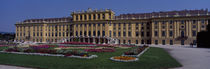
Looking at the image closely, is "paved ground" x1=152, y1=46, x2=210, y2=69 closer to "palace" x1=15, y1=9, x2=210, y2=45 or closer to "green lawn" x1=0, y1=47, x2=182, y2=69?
"green lawn" x1=0, y1=47, x2=182, y2=69

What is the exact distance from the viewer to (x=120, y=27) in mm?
64062

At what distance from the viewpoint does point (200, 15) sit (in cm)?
5262

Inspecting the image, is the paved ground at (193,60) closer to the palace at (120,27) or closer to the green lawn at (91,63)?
the green lawn at (91,63)

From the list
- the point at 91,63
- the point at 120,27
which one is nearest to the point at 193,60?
the point at 91,63

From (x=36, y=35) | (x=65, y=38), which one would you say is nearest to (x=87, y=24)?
(x=65, y=38)

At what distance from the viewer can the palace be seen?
54688mm

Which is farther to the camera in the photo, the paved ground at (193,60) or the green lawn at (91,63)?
the paved ground at (193,60)

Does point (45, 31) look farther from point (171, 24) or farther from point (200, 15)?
point (200, 15)

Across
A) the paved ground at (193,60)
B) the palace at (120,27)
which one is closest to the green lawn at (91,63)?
the paved ground at (193,60)

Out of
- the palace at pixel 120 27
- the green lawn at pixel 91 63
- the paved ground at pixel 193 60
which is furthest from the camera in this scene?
the palace at pixel 120 27

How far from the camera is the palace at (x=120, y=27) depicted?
54688 mm

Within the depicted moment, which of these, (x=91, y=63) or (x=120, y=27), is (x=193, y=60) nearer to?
(x=91, y=63)

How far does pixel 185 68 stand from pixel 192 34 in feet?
152

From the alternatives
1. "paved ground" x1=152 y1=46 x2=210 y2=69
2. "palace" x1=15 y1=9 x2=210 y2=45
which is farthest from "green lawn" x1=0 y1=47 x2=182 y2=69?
"palace" x1=15 y1=9 x2=210 y2=45
